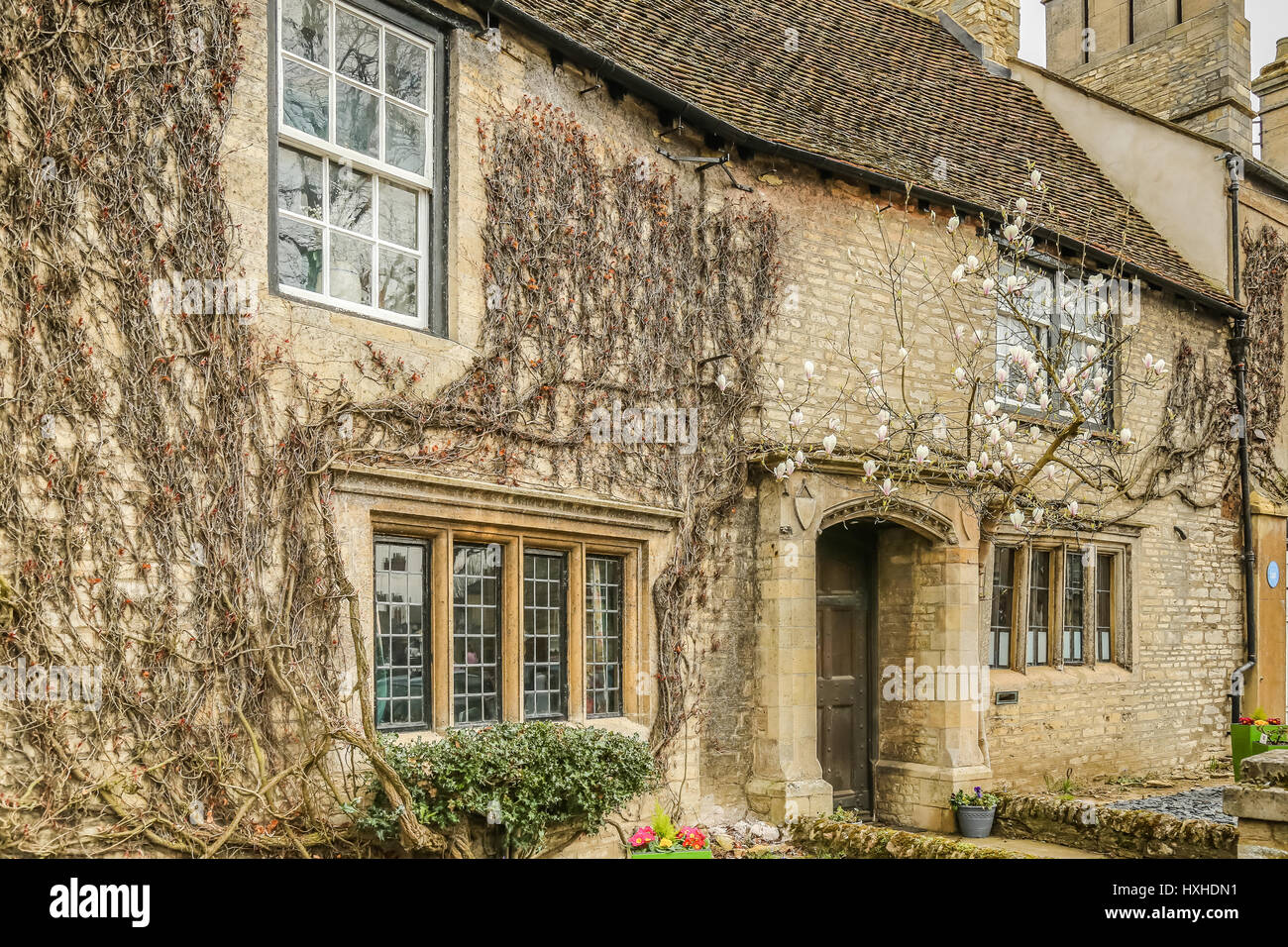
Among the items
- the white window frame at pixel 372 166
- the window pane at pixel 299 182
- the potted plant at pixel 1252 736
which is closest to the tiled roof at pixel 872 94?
the white window frame at pixel 372 166

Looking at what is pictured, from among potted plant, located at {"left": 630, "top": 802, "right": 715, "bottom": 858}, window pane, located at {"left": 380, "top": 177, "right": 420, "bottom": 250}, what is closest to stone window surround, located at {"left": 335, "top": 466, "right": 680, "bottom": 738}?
potted plant, located at {"left": 630, "top": 802, "right": 715, "bottom": 858}

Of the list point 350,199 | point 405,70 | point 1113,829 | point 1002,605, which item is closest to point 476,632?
point 350,199

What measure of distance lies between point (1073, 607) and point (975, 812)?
3.82m

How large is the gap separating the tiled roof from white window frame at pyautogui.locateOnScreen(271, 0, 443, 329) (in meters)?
0.82

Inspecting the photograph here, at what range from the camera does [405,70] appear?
7.66 meters

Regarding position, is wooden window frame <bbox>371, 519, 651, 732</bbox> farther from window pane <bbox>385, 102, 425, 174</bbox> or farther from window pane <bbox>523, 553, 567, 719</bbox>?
window pane <bbox>385, 102, 425, 174</bbox>

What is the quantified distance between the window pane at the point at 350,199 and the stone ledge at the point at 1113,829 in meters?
6.81

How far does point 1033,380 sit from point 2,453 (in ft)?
24.1

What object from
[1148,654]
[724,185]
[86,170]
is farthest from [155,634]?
[1148,654]

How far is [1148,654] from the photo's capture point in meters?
13.3

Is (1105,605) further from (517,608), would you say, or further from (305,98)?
(305,98)

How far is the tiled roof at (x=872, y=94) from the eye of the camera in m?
9.95

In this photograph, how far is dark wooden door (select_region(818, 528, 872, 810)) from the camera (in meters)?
10.7

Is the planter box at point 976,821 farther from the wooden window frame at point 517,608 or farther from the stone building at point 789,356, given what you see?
the wooden window frame at point 517,608
